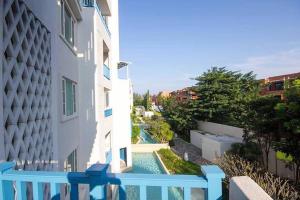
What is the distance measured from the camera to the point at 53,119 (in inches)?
213

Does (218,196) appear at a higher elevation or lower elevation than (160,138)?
higher

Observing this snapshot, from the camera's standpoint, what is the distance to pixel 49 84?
521 centimetres

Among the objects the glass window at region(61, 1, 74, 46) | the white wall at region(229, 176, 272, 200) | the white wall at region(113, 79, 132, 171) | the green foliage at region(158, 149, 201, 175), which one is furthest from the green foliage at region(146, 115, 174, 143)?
the white wall at region(229, 176, 272, 200)

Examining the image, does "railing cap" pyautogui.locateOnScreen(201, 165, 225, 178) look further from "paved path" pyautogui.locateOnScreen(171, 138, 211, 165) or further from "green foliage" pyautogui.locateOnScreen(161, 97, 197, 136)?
"green foliage" pyautogui.locateOnScreen(161, 97, 197, 136)

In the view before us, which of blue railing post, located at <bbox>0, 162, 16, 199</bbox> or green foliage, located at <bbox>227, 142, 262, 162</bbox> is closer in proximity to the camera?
blue railing post, located at <bbox>0, 162, 16, 199</bbox>

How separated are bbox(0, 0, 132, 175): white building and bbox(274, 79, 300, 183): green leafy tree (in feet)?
23.5

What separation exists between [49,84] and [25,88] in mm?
1405

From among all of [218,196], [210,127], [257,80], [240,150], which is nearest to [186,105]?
[210,127]

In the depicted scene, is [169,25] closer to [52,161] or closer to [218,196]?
[52,161]

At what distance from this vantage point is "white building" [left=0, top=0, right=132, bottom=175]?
334cm

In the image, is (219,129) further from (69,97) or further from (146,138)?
(69,97)

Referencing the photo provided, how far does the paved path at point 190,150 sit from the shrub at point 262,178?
14.7 feet

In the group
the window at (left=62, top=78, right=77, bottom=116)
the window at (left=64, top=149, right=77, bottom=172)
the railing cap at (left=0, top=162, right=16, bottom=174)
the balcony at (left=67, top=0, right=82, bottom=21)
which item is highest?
the balcony at (left=67, top=0, right=82, bottom=21)

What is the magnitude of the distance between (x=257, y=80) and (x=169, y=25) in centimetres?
1531
